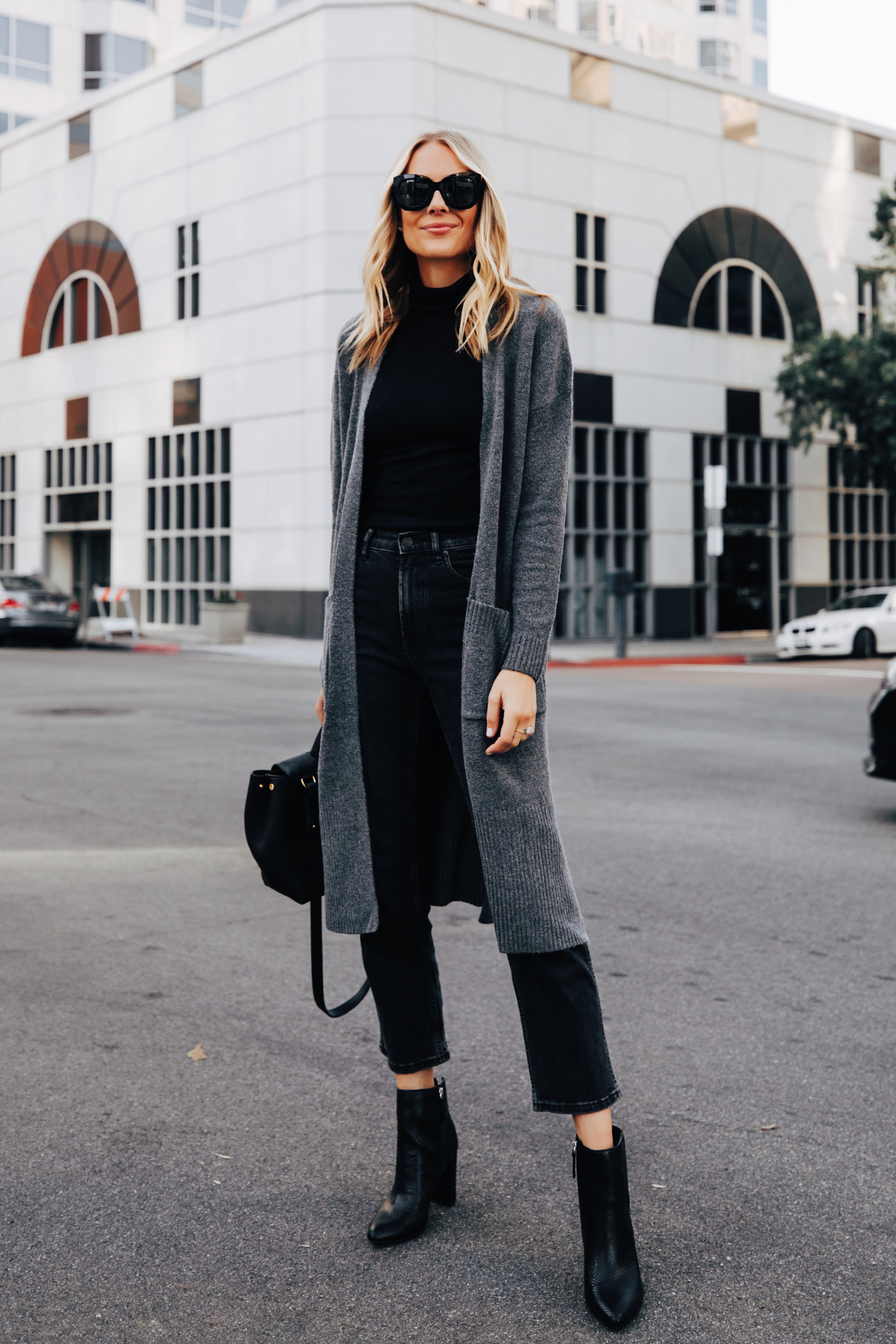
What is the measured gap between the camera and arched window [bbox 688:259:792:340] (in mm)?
→ 28375

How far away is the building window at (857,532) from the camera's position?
3048 centimetres

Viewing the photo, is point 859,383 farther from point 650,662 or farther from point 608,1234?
point 608,1234

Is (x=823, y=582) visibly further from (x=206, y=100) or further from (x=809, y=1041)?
(x=809, y=1041)

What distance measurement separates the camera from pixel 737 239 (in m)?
28.7

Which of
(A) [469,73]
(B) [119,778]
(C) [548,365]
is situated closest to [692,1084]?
(C) [548,365]

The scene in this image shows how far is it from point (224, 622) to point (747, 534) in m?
11.2

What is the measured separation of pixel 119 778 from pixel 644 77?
23.1 metres

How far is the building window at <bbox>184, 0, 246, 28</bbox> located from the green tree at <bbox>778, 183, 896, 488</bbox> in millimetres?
33381

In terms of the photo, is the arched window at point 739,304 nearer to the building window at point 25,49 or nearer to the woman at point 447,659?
the woman at point 447,659

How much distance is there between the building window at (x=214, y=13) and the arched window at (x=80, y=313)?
24550 mm

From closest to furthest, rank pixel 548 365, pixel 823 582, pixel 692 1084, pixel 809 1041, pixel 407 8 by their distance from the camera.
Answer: pixel 548 365 < pixel 692 1084 < pixel 809 1041 < pixel 407 8 < pixel 823 582

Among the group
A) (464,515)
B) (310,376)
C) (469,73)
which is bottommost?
(464,515)

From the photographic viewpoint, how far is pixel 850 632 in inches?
870

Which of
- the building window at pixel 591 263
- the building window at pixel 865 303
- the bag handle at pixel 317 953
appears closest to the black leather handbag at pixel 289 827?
the bag handle at pixel 317 953
